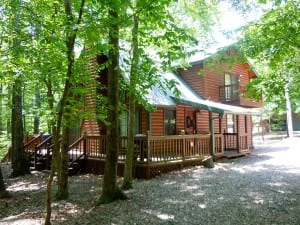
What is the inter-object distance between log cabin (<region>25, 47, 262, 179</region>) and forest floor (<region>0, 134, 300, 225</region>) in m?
0.98

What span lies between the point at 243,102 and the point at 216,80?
2.35m

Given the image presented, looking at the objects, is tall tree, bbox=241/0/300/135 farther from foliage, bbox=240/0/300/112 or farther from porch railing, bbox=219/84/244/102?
porch railing, bbox=219/84/244/102

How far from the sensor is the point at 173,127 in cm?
1548

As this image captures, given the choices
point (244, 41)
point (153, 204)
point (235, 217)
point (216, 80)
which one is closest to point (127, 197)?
point (153, 204)

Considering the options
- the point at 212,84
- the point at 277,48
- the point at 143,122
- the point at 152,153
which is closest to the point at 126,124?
the point at 143,122

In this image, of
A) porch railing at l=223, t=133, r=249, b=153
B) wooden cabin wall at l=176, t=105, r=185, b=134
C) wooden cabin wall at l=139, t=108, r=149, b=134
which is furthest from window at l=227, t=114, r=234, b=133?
wooden cabin wall at l=139, t=108, r=149, b=134

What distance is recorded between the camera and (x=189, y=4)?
45.6ft

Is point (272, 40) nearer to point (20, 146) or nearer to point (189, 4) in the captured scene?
point (189, 4)

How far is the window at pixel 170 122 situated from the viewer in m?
15.2

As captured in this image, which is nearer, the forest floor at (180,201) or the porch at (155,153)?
the forest floor at (180,201)

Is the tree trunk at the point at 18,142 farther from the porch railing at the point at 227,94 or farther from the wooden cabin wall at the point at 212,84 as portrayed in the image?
the porch railing at the point at 227,94

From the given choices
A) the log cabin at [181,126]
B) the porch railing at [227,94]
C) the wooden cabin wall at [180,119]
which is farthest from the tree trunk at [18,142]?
the porch railing at [227,94]

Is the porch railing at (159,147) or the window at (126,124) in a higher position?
the window at (126,124)

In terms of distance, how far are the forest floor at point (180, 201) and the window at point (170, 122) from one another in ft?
13.9
